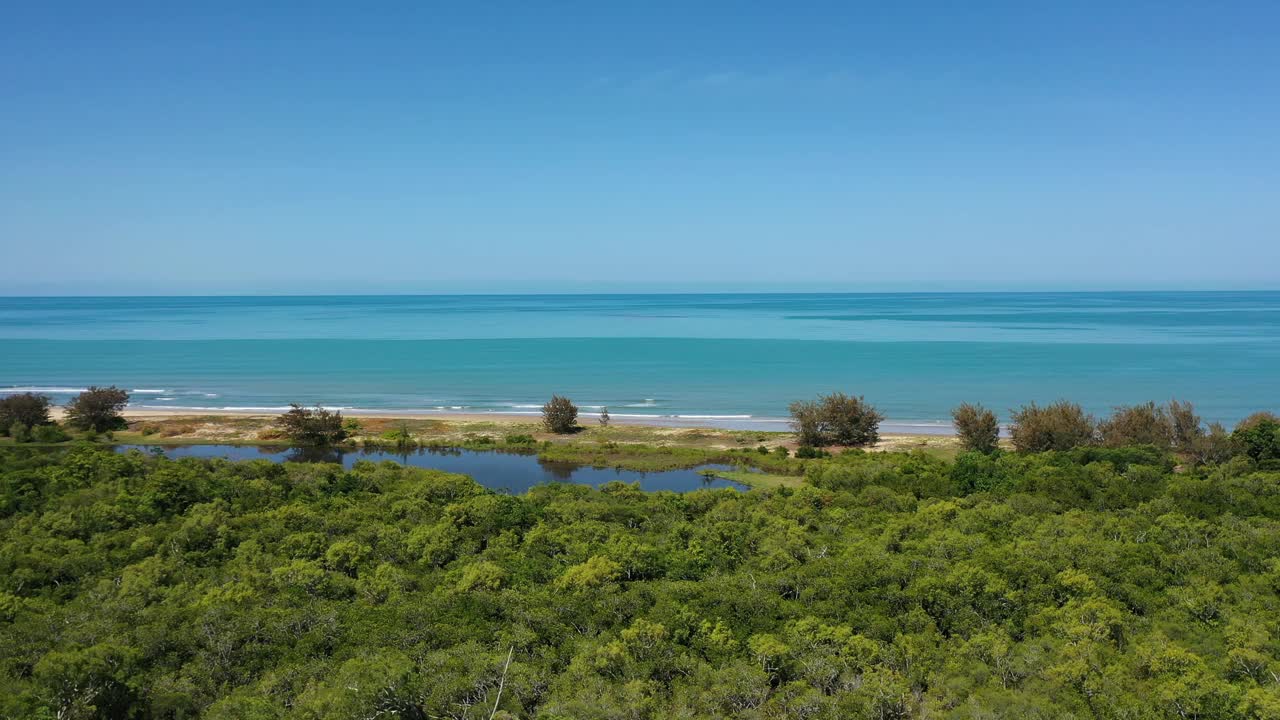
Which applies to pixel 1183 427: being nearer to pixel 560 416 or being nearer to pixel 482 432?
pixel 560 416

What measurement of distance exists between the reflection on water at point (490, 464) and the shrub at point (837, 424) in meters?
7.27

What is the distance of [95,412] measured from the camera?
5706cm

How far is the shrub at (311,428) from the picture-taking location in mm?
53156

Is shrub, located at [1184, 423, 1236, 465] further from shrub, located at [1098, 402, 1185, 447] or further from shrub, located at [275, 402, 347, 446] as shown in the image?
shrub, located at [275, 402, 347, 446]

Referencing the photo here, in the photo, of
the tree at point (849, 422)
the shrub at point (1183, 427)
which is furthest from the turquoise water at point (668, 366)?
the shrub at point (1183, 427)

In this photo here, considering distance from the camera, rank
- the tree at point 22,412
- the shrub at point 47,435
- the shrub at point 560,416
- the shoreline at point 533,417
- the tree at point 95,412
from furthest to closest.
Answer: the shoreline at point 533,417 < the tree at point 95,412 < the shrub at point 560,416 < the tree at point 22,412 < the shrub at point 47,435

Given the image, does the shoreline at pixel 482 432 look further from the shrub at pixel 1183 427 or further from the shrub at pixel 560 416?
the shrub at pixel 1183 427

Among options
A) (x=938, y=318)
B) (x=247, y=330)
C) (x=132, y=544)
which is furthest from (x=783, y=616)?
(x=938, y=318)

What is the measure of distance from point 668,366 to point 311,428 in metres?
48.0

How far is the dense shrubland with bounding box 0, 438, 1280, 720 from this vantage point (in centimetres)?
1667

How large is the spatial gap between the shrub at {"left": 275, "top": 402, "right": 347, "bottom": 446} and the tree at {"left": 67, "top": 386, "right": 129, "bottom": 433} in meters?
13.9

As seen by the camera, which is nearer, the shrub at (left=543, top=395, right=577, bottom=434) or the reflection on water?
the reflection on water

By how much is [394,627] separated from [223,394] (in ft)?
206

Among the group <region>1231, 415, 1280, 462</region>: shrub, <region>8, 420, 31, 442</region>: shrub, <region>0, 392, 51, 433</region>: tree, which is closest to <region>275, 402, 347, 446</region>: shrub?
<region>8, 420, 31, 442</region>: shrub
